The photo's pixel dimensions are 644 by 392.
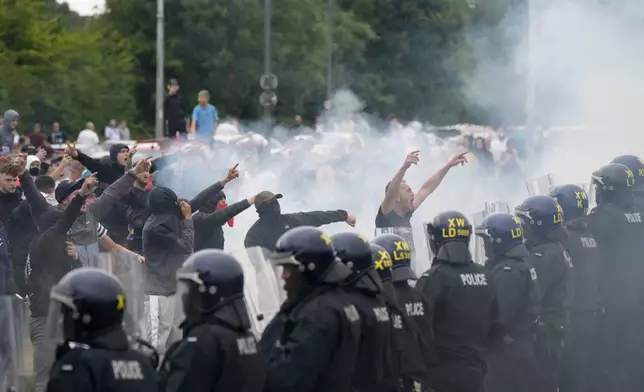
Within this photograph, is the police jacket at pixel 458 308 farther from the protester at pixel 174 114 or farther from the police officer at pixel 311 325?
the protester at pixel 174 114

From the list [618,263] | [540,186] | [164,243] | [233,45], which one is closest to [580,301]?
[618,263]

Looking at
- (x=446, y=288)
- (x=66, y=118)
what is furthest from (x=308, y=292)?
(x=66, y=118)

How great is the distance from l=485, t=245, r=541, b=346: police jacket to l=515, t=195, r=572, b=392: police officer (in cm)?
35

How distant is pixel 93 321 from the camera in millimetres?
5832

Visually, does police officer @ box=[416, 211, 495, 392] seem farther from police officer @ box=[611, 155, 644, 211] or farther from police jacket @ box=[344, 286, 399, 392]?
police officer @ box=[611, 155, 644, 211]

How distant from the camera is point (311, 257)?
6.98 meters

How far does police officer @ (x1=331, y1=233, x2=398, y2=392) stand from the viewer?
7.18 metres

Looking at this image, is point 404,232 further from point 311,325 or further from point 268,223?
point 311,325

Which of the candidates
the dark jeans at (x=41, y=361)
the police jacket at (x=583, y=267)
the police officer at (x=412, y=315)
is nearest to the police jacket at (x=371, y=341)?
the police officer at (x=412, y=315)

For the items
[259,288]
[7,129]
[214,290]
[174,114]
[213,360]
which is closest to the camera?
[213,360]

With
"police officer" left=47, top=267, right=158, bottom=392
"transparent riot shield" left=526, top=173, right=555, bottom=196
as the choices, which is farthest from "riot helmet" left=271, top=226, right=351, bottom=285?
"transparent riot shield" left=526, top=173, right=555, bottom=196

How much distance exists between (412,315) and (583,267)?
11.1 feet

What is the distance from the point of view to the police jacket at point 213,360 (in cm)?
615

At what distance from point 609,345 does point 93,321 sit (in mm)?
7010
